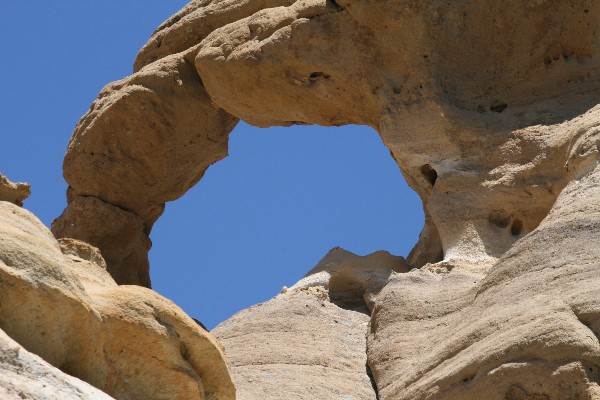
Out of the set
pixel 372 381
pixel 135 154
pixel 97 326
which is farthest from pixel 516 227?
pixel 97 326

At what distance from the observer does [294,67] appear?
12195mm

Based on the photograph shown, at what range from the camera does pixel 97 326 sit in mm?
6074

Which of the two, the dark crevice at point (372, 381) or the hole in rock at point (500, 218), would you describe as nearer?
the dark crevice at point (372, 381)

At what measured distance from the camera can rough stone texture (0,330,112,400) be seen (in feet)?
15.7

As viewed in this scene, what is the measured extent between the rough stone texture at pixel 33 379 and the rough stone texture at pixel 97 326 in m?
0.50

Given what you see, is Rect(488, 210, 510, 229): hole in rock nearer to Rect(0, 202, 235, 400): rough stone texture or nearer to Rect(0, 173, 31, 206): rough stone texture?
Rect(0, 202, 235, 400): rough stone texture

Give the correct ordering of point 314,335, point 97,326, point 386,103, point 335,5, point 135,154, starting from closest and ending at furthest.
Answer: point 97,326, point 314,335, point 386,103, point 335,5, point 135,154

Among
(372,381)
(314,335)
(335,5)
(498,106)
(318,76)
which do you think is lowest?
(372,381)

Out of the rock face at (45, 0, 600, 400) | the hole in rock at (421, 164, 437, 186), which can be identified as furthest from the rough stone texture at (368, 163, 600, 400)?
the hole in rock at (421, 164, 437, 186)

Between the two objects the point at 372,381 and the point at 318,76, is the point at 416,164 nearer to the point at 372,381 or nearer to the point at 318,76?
the point at 318,76

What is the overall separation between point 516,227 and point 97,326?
17.4ft

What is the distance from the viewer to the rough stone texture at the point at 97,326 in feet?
18.6

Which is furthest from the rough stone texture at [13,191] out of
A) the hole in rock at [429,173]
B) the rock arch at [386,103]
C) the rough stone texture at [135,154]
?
the rough stone texture at [135,154]

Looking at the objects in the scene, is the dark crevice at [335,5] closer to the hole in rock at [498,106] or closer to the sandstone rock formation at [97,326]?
the hole in rock at [498,106]
